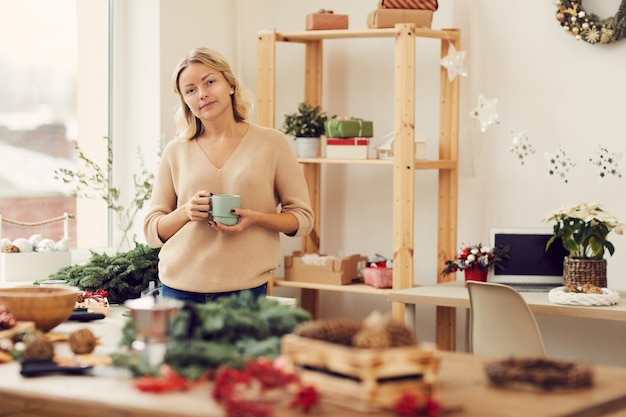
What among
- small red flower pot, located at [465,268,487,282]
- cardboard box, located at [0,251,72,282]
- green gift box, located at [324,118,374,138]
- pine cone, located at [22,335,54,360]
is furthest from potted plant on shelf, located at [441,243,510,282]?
pine cone, located at [22,335,54,360]

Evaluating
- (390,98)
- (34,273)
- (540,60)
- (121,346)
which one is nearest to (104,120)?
(34,273)

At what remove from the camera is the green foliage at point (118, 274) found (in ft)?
11.8

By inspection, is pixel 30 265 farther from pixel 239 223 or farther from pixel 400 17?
pixel 400 17

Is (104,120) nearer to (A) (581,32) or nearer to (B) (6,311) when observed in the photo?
(A) (581,32)

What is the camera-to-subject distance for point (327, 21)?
4410mm

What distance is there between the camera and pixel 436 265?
4605 millimetres

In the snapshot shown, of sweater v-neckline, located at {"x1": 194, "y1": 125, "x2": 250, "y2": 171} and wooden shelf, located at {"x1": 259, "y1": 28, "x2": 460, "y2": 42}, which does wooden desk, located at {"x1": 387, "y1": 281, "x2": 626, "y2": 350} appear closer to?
wooden shelf, located at {"x1": 259, "y1": 28, "x2": 460, "y2": 42}

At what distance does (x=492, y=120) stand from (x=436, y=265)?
2.46 feet

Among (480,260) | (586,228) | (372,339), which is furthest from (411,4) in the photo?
(372,339)

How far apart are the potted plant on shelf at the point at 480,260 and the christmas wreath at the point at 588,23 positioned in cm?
94

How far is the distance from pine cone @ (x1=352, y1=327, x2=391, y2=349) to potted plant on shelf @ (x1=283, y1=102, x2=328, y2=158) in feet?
9.74

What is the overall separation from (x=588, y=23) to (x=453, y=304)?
50.4 inches

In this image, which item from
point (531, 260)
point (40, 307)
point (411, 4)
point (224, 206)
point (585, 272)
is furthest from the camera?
point (411, 4)

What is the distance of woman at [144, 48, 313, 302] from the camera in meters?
2.82
